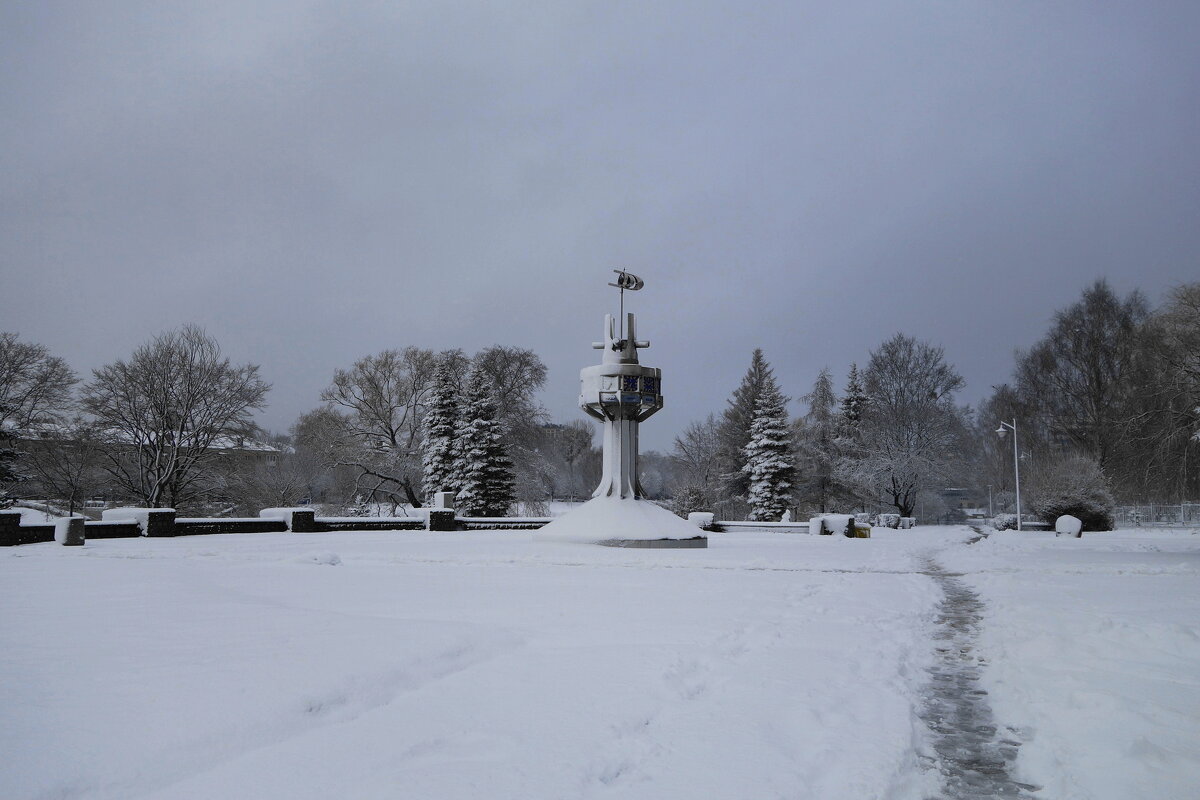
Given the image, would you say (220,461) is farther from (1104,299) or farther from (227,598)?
(1104,299)

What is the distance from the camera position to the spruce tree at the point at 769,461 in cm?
4619

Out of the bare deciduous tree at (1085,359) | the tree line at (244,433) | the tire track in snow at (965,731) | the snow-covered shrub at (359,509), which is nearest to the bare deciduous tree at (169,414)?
the tree line at (244,433)

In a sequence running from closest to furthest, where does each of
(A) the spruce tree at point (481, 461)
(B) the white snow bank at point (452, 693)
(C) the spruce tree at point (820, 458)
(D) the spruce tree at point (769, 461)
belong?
1. (B) the white snow bank at point (452, 693)
2. (A) the spruce tree at point (481, 461)
3. (D) the spruce tree at point (769, 461)
4. (C) the spruce tree at point (820, 458)

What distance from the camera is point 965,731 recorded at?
15.9ft

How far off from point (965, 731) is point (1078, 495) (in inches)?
1438

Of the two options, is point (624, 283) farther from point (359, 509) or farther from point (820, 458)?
point (820, 458)

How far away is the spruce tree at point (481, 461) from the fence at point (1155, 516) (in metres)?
36.0

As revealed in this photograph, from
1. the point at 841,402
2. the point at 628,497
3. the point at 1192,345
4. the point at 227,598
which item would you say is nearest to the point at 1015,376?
the point at 841,402

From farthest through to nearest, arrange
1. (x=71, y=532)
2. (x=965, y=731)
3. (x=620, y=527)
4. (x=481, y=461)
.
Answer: (x=481, y=461) < (x=620, y=527) < (x=71, y=532) < (x=965, y=731)

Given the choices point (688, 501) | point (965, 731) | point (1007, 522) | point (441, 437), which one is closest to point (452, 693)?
point (965, 731)

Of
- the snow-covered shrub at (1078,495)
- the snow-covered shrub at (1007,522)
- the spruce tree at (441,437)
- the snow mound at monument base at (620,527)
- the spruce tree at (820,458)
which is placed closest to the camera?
the snow mound at monument base at (620,527)

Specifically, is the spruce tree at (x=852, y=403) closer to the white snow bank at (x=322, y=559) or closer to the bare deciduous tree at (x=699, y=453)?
the bare deciduous tree at (x=699, y=453)

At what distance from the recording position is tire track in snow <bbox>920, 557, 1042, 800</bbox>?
3.92 metres

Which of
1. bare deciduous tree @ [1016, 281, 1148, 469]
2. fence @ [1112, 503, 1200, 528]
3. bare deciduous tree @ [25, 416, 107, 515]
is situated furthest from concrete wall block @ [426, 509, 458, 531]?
Answer: fence @ [1112, 503, 1200, 528]
